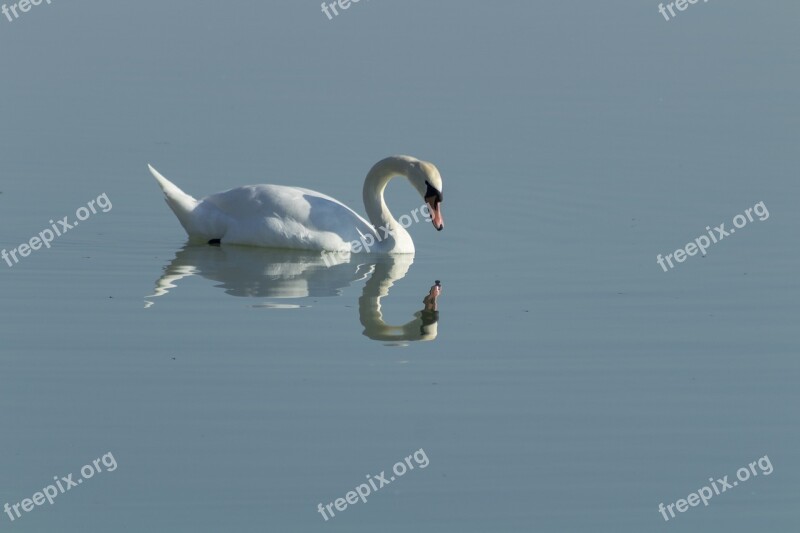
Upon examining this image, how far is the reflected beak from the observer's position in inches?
520

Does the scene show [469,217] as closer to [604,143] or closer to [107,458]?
[604,143]

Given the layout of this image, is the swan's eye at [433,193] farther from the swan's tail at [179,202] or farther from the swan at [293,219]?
the swan's tail at [179,202]

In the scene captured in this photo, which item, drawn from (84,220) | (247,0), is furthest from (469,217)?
(247,0)

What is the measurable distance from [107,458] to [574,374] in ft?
9.88
